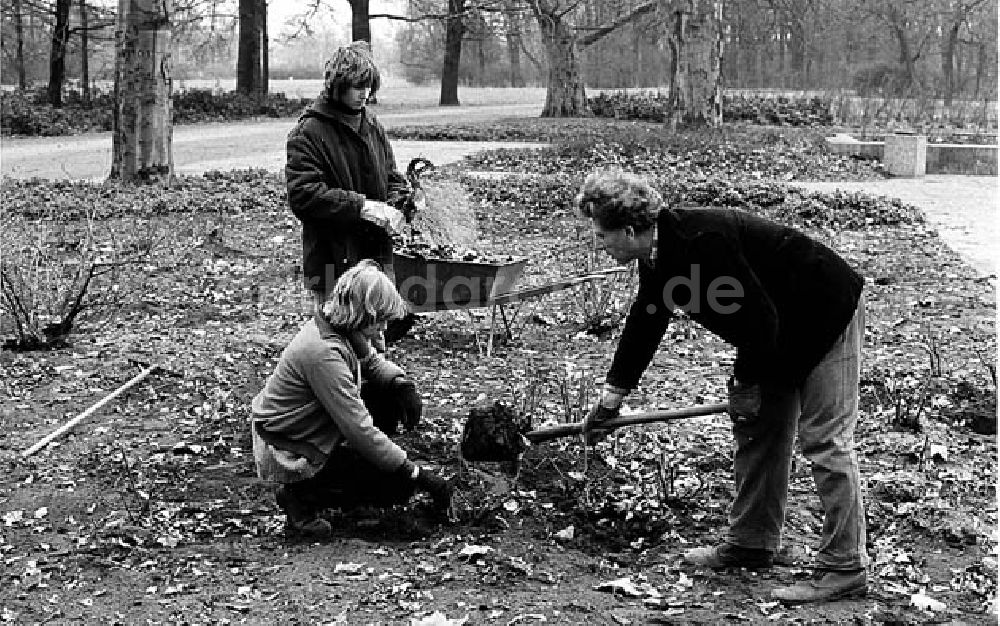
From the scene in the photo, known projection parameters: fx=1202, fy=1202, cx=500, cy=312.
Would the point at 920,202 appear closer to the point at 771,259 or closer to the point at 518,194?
the point at 518,194

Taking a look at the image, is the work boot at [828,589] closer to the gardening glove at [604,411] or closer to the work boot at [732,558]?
the work boot at [732,558]

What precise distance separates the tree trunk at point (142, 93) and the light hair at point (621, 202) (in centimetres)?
1100

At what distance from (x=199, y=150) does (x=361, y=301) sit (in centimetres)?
1781

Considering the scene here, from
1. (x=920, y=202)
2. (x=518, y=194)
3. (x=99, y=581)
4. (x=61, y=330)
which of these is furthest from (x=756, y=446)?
(x=920, y=202)

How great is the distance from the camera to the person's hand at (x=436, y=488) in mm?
4375

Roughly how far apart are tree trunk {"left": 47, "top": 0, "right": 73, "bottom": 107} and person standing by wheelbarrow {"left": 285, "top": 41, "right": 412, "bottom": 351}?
2383cm

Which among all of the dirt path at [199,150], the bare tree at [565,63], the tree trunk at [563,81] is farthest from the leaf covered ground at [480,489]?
the tree trunk at [563,81]

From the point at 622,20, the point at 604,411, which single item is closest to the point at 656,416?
the point at 604,411

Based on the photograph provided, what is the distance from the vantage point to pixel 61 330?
731cm

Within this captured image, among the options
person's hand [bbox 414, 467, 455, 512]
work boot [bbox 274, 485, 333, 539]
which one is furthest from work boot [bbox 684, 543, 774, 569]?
work boot [bbox 274, 485, 333, 539]

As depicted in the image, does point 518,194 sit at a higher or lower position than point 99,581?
higher

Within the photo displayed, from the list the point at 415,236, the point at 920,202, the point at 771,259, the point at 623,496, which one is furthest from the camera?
the point at 920,202

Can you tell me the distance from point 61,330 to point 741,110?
22.6 m

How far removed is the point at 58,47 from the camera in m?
28.1
